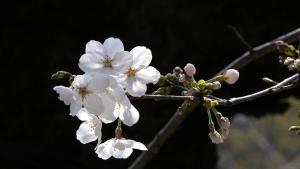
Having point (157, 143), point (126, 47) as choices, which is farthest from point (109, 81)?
point (126, 47)

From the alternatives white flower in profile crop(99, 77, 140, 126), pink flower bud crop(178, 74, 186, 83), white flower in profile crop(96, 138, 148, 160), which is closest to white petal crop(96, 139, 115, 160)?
white flower in profile crop(96, 138, 148, 160)

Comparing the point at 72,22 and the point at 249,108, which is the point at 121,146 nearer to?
the point at 72,22

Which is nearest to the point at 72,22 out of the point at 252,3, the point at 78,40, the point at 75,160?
the point at 78,40

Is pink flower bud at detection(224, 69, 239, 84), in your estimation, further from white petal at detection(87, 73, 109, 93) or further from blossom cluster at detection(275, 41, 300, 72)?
white petal at detection(87, 73, 109, 93)

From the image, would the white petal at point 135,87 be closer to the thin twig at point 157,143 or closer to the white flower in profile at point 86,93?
the white flower in profile at point 86,93

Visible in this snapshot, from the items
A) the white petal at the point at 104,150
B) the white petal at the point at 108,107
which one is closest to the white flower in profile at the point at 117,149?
the white petal at the point at 104,150

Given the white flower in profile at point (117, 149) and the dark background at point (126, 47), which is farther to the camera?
the dark background at point (126, 47)
